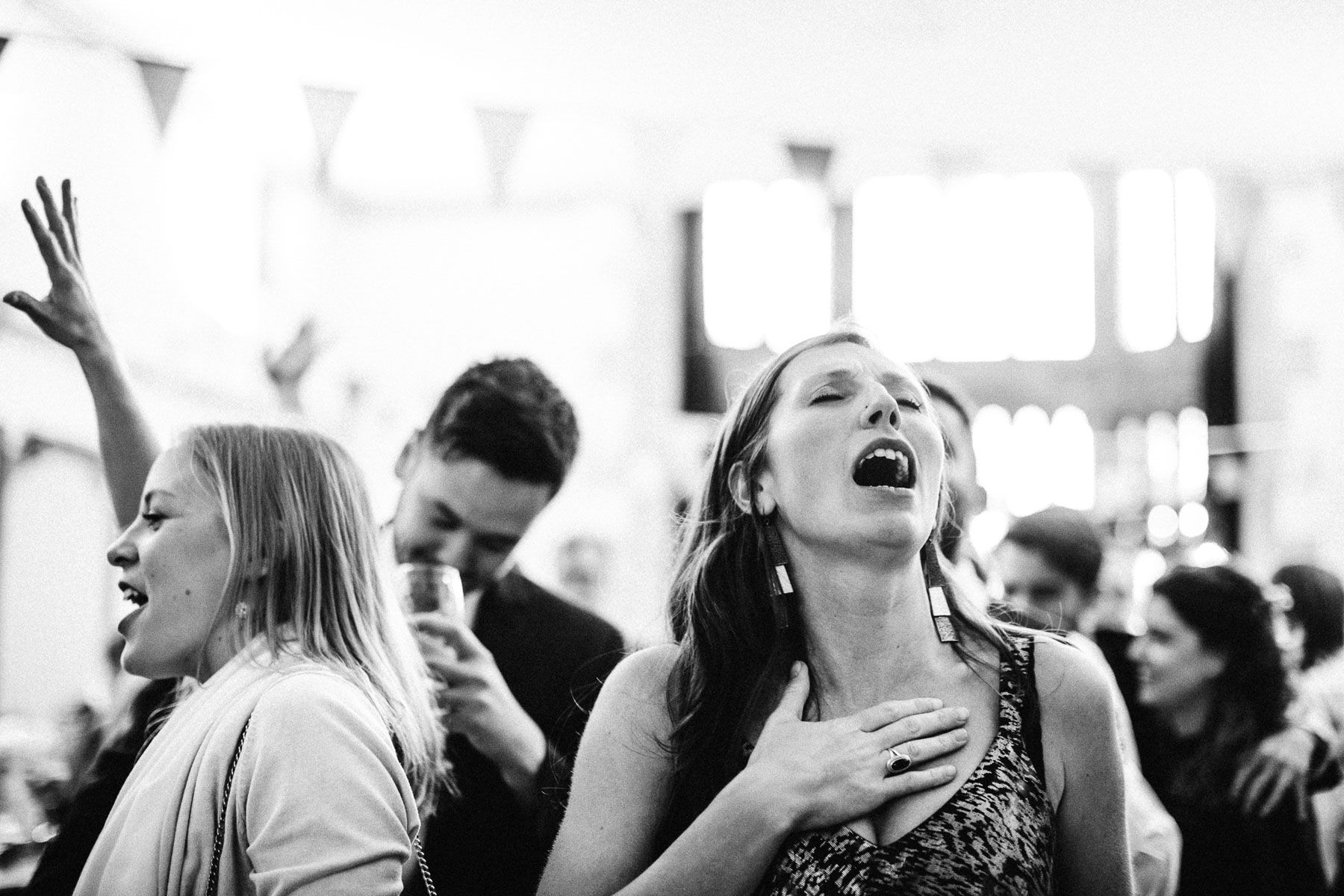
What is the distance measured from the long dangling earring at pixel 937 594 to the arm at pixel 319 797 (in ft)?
2.67

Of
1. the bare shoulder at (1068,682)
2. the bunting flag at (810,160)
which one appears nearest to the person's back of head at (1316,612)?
the bunting flag at (810,160)

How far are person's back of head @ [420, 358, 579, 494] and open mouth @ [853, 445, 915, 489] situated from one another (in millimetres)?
793

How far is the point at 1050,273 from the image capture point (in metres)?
18.0

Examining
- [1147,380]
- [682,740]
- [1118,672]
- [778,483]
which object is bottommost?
[1118,672]

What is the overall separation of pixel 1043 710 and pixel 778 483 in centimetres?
50

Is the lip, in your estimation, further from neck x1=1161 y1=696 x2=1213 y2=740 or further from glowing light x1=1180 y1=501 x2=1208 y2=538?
glowing light x1=1180 y1=501 x2=1208 y2=538

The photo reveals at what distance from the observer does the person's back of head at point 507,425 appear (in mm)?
2307

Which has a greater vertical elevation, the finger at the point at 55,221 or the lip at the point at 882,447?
the finger at the point at 55,221

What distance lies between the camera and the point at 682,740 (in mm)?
1753

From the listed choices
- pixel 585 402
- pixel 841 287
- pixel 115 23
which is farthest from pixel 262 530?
pixel 841 287

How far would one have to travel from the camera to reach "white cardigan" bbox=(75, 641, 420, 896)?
4.83 ft

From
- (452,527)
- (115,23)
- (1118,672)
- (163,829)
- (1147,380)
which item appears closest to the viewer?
(163,829)

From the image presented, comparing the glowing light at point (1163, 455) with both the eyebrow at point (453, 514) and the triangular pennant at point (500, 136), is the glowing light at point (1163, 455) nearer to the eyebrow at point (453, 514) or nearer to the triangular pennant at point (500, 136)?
the triangular pennant at point (500, 136)

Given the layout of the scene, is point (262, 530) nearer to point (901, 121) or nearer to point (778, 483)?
point (778, 483)
